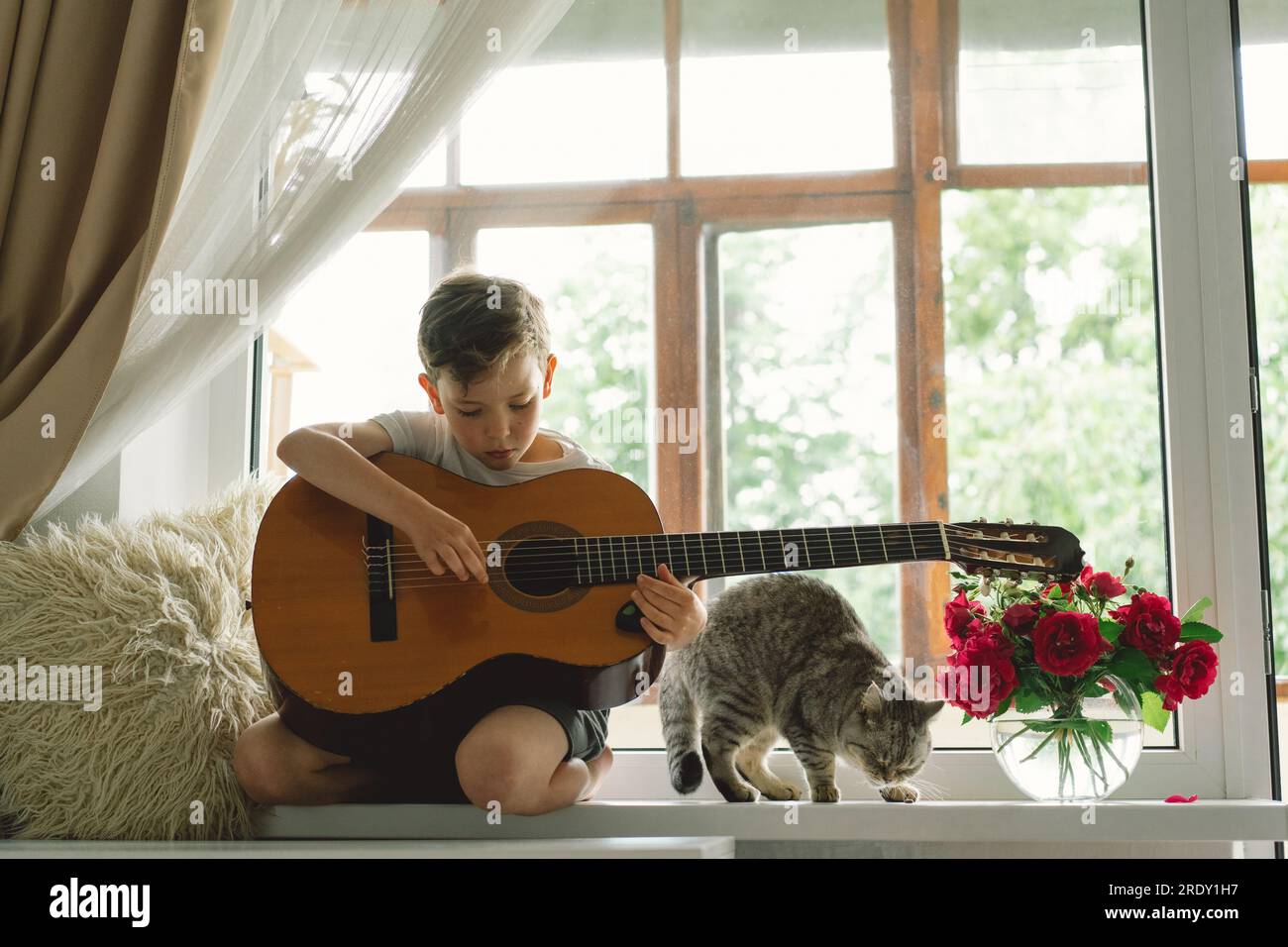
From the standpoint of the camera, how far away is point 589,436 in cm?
167

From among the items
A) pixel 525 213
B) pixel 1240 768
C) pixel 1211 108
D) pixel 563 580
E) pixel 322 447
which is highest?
pixel 1211 108

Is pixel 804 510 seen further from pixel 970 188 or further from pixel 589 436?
pixel 970 188

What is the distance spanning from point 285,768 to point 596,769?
417mm

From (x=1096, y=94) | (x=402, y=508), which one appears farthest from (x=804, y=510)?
(x=1096, y=94)

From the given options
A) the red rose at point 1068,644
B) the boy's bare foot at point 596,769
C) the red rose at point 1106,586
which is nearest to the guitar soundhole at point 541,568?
the boy's bare foot at point 596,769

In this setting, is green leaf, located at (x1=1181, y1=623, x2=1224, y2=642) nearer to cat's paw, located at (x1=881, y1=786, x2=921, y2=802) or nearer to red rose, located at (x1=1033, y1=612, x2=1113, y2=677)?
red rose, located at (x1=1033, y1=612, x2=1113, y2=677)

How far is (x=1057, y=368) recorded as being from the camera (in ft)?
5.32

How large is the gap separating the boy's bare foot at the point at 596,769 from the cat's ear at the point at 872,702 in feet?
1.21

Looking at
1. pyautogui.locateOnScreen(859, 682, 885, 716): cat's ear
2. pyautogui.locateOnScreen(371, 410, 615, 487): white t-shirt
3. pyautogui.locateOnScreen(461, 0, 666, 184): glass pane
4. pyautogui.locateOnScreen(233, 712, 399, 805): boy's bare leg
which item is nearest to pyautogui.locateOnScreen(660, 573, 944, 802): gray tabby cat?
pyautogui.locateOnScreen(859, 682, 885, 716): cat's ear

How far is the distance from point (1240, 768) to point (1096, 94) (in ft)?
3.58

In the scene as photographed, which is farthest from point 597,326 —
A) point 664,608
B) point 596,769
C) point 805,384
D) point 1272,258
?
point 1272,258

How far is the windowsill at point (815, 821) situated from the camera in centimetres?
128

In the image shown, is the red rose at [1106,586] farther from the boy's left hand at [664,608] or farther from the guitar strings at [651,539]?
the boy's left hand at [664,608]

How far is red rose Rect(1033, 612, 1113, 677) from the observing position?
129 cm
